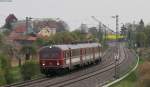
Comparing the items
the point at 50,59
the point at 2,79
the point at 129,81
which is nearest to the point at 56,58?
the point at 50,59

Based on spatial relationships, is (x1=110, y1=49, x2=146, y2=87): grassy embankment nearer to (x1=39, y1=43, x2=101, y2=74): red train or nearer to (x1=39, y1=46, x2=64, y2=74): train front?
(x1=39, y1=43, x2=101, y2=74): red train

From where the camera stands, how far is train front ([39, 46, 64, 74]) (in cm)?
4753

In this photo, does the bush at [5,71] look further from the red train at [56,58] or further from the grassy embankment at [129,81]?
the grassy embankment at [129,81]

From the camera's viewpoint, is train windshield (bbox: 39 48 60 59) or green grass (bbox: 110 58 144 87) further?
train windshield (bbox: 39 48 60 59)

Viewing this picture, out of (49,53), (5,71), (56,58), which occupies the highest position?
(49,53)

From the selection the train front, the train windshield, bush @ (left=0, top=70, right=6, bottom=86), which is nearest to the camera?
bush @ (left=0, top=70, right=6, bottom=86)

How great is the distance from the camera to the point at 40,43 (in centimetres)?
8788

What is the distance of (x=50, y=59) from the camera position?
48.0 metres

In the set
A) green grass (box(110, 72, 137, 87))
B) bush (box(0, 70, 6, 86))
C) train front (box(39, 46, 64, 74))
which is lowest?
green grass (box(110, 72, 137, 87))

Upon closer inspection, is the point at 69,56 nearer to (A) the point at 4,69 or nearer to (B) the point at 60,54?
(B) the point at 60,54

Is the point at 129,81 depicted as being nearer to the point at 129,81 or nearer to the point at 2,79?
the point at 129,81

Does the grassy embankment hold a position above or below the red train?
below

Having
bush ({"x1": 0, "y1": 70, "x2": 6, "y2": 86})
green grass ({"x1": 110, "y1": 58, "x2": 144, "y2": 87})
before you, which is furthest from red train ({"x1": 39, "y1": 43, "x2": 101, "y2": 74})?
bush ({"x1": 0, "y1": 70, "x2": 6, "y2": 86})

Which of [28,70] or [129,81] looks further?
[28,70]
